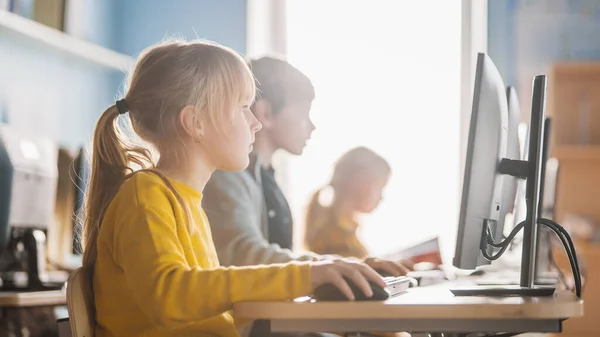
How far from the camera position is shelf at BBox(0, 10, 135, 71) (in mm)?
3393

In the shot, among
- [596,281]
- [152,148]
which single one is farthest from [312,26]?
[152,148]

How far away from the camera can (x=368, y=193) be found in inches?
139

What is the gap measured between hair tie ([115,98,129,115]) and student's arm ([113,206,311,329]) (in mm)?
291

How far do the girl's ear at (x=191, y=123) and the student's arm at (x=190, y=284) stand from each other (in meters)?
0.25

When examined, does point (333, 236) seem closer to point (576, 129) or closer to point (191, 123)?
point (576, 129)

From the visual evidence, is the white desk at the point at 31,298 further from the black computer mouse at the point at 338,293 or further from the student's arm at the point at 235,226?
the black computer mouse at the point at 338,293

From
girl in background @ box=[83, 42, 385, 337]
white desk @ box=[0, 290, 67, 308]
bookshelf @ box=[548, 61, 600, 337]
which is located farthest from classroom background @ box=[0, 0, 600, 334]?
girl in background @ box=[83, 42, 385, 337]

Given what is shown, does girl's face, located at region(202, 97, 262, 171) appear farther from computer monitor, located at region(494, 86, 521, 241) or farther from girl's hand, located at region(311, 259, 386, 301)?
computer monitor, located at region(494, 86, 521, 241)

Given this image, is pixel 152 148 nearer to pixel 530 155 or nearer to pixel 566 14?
pixel 530 155

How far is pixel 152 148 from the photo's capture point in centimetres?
139

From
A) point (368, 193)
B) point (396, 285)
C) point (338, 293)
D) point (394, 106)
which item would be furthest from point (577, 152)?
point (338, 293)

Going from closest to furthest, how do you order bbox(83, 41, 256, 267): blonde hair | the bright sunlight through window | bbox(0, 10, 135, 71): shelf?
bbox(83, 41, 256, 267): blonde hair < bbox(0, 10, 135, 71): shelf < the bright sunlight through window

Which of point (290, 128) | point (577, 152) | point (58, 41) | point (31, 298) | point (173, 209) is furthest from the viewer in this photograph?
point (577, 152)

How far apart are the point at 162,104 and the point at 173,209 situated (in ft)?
0.67
